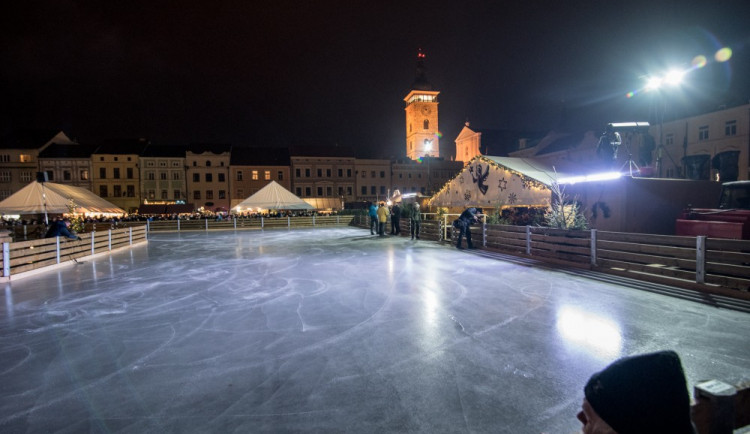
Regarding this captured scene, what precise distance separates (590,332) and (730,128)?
35.6m

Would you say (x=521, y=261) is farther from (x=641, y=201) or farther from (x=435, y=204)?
(x=435, y=204)

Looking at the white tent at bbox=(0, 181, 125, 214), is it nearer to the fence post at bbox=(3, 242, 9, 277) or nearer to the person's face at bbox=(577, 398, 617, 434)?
the fence post at bbox=(3, 242, 9, 277)

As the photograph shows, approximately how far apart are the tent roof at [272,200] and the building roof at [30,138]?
141 ft

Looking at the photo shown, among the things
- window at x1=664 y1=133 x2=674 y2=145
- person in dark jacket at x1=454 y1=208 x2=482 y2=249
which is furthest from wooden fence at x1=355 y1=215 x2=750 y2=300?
window at x1=664 y1=133 x2=674 y2=145

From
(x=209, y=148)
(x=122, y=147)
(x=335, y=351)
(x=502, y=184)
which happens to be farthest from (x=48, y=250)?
(x=122, y=147)

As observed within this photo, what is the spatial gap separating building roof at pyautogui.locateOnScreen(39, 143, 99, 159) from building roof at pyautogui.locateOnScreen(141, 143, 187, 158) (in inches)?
267

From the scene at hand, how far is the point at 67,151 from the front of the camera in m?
50.4

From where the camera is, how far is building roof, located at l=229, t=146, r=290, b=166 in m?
54.1

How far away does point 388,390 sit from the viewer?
11.1ft

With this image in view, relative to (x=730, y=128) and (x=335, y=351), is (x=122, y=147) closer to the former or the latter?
(x=335, y=351)

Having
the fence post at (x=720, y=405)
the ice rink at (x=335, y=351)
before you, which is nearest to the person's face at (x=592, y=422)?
the fence post at (x=720, y=405)

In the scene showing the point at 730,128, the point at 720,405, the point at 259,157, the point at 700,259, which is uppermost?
the point at 259,157

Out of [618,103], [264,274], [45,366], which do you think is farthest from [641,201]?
[618,103]

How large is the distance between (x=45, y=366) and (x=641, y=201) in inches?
495
